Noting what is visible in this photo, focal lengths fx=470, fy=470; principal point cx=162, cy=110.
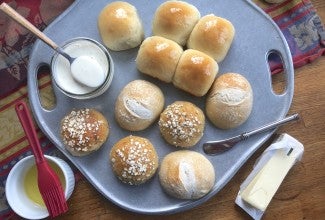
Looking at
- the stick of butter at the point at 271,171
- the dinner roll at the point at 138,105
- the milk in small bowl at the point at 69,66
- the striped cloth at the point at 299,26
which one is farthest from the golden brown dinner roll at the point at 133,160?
the striped cloth at the point at 299,26

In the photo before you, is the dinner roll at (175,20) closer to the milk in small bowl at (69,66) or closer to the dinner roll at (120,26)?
the dinner roll at (120,26)

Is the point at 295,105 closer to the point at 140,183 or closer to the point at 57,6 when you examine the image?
the point at 140,183

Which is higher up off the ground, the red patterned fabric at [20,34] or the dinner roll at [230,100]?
the red patterned fabric at [20,34]

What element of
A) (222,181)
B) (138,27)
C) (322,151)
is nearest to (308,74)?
(322,151)

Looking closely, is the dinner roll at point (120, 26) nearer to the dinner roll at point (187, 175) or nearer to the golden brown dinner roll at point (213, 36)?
the golden brown dinner roll at point (213, 36)

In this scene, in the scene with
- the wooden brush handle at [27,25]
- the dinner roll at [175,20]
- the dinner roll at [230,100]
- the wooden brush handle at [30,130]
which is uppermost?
the wooden brush handle at [27,25]

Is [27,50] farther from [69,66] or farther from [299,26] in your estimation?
[299,26]

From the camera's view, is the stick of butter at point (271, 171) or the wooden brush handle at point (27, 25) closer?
the wooden brush handle at point (27, 25)
